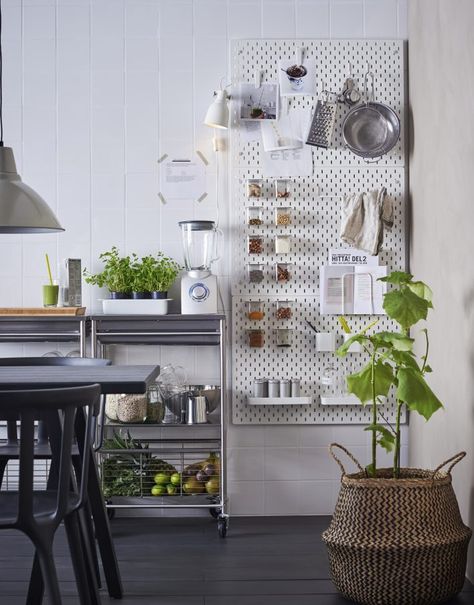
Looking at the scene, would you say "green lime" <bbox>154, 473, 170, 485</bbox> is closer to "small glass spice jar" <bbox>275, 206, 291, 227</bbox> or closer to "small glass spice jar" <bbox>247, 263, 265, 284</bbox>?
"small glass spice jar" <bbox>247, 263, 265, 284</bbox>

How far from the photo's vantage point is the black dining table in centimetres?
286

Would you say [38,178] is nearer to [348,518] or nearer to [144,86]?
[144,86]

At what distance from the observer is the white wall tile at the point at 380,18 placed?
484cm

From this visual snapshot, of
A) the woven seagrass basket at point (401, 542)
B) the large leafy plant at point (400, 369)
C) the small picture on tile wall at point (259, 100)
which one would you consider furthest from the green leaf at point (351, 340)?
the small picture on tile wall at point (259, 100)

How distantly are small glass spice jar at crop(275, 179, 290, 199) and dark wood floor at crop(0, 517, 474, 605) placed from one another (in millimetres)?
1700

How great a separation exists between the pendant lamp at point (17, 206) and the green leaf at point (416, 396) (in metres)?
1.40

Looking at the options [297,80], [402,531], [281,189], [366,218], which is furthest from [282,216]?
[402,531]

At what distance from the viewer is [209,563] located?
3.90 m

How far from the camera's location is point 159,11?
4844mm

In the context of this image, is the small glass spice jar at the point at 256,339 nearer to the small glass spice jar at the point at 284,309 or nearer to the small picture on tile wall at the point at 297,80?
the small glass spice jar at the point at 284,309

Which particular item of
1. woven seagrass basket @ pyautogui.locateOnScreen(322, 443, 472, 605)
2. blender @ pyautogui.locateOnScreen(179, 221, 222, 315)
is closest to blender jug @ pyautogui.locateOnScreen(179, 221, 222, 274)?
blender @ pyautogui.locateOnScreen(179, 221, 222, 315)

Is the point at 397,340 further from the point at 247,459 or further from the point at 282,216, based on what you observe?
the point at 247,459

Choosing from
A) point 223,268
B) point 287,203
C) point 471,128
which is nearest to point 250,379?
point 223,268

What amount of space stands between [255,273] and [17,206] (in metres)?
1.71
